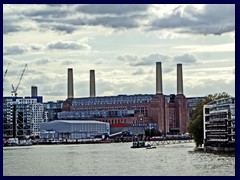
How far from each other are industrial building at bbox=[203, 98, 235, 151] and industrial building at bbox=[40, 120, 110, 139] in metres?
27.9

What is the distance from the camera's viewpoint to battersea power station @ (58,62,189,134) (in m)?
58.2

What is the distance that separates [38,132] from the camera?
5966 centimetres

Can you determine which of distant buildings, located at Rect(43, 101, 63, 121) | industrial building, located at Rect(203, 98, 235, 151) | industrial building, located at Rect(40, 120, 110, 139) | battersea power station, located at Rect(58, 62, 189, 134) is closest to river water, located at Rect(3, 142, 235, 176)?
industrial building, located at Rect(203, 98, 235, 151)

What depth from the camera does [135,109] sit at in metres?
60.1

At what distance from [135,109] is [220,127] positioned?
34.3m

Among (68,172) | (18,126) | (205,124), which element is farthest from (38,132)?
(68,172)

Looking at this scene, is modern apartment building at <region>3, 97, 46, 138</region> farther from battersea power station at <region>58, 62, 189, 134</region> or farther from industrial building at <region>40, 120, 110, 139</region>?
industrial building at <region>40, 120, 110, 139</region>

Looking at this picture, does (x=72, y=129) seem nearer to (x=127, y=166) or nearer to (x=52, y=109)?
(x=52, y=109)

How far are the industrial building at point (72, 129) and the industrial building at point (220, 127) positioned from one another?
2789cm

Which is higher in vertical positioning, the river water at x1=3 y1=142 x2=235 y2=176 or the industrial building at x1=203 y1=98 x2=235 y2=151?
the industrial building at x1=203 y1=98 x2=235 y2=151

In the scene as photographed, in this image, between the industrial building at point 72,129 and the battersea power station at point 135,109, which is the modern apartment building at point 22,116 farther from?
the industrial building at point 72,129
